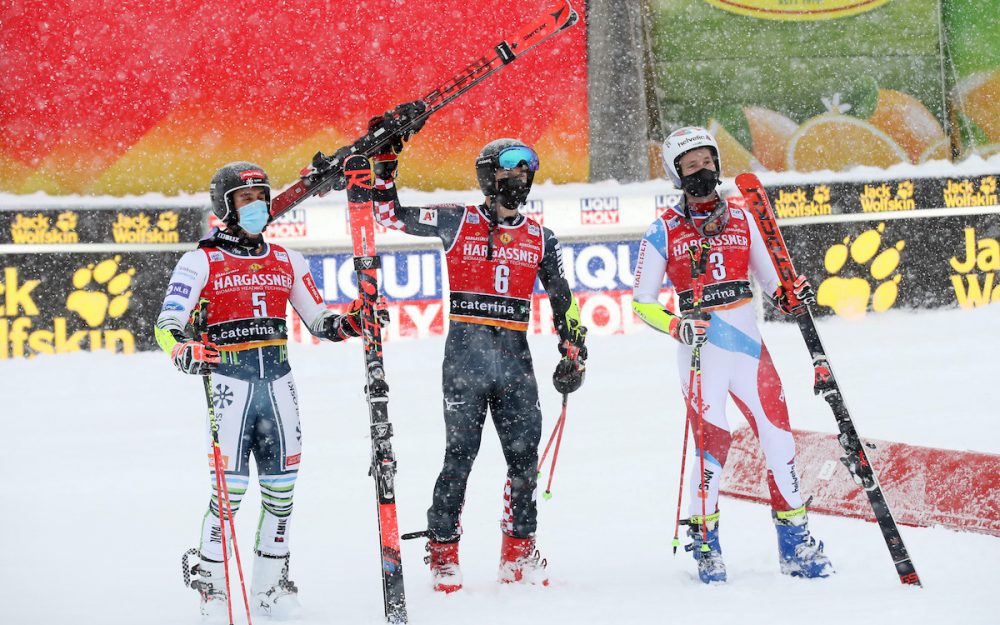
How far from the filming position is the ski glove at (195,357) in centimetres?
491

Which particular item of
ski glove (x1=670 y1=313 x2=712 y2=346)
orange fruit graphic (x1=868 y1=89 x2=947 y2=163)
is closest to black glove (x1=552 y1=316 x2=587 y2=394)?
ski glove (x1=670 y1=313 x2=712 y2=346)

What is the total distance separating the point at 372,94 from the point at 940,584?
466 inches

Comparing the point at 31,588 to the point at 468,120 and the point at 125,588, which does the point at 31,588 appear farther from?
the point at 468,120

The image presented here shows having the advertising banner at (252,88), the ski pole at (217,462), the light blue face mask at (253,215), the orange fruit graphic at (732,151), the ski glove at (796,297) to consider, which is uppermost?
the advertising banner at (252,88)

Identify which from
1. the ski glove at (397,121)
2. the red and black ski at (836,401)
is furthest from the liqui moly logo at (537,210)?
the ski glove at (397,121)

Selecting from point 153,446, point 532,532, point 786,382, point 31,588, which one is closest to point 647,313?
point 532,532

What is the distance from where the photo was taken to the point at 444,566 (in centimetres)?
571

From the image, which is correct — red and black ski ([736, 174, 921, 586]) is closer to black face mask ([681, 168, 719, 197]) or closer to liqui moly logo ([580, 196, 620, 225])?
black face mask ([681, 168, 719, 197])

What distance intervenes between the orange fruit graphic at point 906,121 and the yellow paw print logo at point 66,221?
37.9ft

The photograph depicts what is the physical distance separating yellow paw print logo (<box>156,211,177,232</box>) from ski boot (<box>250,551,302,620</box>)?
363 inches

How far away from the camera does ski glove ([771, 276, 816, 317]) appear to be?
5.77 m

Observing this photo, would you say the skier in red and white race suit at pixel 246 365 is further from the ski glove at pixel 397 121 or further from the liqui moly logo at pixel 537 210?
the liqui moly logo at pixel 537 210

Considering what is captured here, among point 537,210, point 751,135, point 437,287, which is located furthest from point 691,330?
point 751,135

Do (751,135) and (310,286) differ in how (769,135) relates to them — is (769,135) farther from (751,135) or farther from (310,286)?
(310,286)
